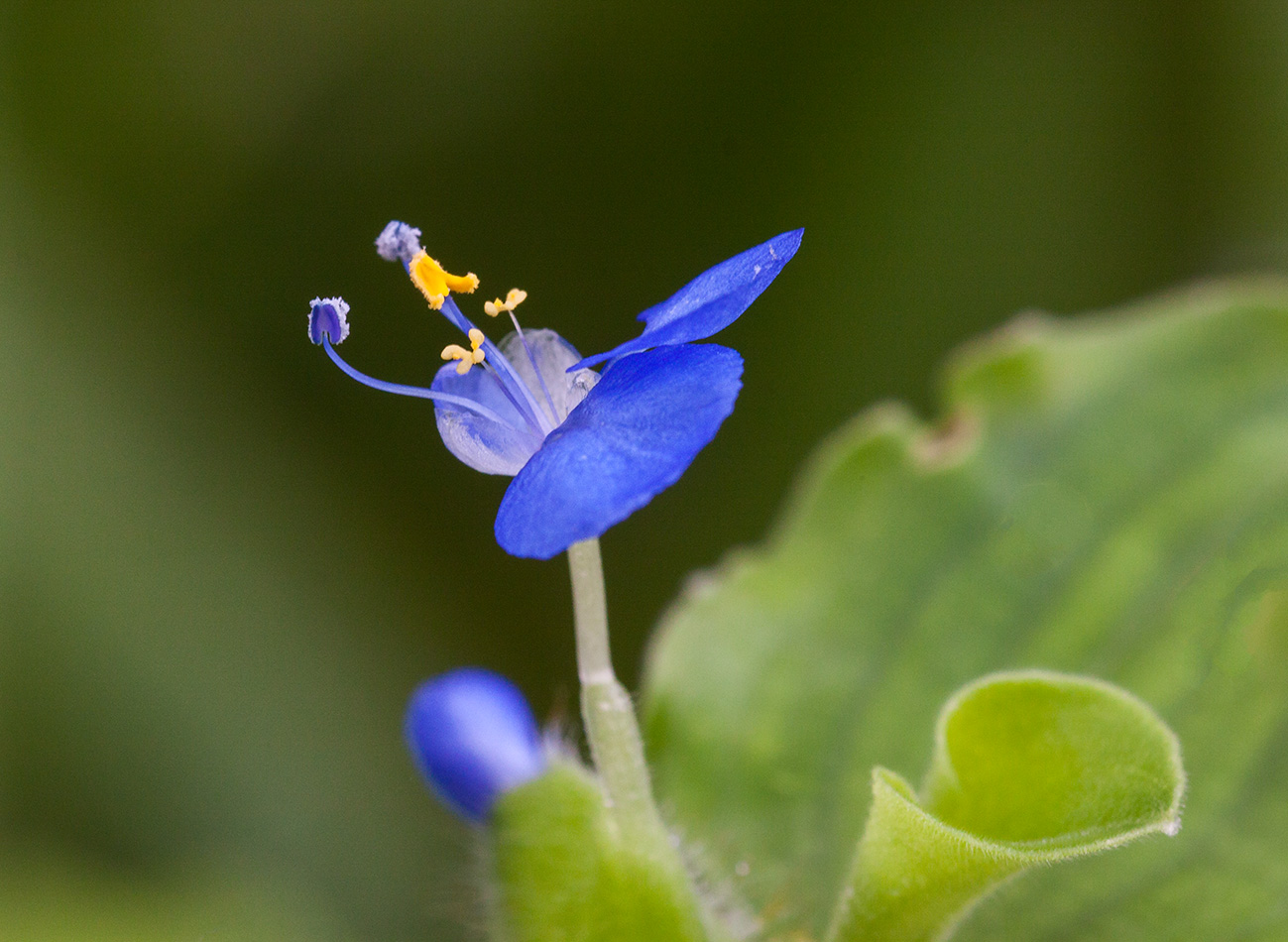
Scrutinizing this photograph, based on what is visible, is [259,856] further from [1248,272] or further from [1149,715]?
[1248,272]

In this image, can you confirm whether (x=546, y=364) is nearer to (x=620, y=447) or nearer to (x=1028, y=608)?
(x=620, y=447)

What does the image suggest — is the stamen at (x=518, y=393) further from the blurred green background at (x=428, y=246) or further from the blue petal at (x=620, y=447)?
the blurred green background at (x=428, y=246)

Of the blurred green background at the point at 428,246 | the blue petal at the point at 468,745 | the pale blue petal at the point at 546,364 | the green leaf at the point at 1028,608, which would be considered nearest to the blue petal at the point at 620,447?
the pale blue petal at the point at 546,364

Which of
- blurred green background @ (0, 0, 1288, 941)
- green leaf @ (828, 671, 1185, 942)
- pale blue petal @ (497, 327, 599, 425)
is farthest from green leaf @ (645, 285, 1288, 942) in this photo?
blurred green background @ (0, 0, 1288, 941)

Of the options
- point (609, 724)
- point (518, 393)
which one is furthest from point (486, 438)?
point (609, 724)

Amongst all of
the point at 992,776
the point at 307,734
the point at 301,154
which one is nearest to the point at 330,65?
the point at 301,154
